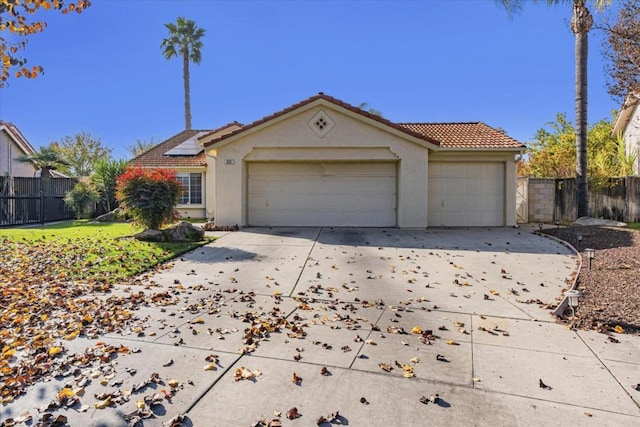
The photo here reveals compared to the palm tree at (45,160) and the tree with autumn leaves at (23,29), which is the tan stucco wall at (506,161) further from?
the palm tree at (45,160)

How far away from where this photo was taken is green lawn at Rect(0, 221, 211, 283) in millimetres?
7617

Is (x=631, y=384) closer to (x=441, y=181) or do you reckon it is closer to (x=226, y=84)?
(x=441, y=181)

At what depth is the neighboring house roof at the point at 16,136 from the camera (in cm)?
2395

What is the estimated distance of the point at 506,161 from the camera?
47.0 ft

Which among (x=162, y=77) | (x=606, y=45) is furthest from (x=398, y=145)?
(x=162, y=77)

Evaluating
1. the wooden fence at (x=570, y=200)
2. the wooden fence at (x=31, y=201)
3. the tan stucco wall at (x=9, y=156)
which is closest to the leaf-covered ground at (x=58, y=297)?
the wooden fence at (x=31, y=201)

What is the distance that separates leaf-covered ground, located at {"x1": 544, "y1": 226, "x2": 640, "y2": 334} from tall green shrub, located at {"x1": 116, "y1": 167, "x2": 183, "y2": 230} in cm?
1031

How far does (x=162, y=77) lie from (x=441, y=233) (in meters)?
29.8

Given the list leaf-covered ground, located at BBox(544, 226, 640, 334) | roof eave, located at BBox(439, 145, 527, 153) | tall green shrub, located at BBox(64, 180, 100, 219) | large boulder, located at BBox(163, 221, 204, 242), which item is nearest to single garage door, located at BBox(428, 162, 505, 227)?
roof eave, located at BBox(439, 145, 527, 153)

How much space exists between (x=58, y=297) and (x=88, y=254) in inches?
131

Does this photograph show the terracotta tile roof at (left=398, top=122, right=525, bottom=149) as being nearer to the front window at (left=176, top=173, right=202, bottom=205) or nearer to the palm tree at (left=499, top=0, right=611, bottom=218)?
the palm tree at (left=499, top=0, right=611, bottom=218)

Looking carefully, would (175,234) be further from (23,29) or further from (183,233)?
(23,29)

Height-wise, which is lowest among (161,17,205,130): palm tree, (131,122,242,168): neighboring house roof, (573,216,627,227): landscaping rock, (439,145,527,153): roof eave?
(573,216,627,227): landscaping rock

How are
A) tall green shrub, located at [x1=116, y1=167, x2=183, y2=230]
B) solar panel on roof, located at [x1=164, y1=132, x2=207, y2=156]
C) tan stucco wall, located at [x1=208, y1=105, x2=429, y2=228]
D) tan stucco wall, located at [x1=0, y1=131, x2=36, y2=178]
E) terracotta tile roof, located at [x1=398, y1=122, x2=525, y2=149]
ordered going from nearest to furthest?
1. tall green shrub, located at [x1=116, y1=167, x2=183, y2=230]
2. tan stucco wall, located at [x1=208, y1=105, x2=429, y2=228]
3. terracotta tile roof, located at [x1=398, y1=122, x2=525, y2=149]
4. solar panel on roof, located at [x1=164, y1=132, x2=207, y2=156]
5. tan stucco wall, located at [x1=0, y1=131, x2=36, y2=178]
